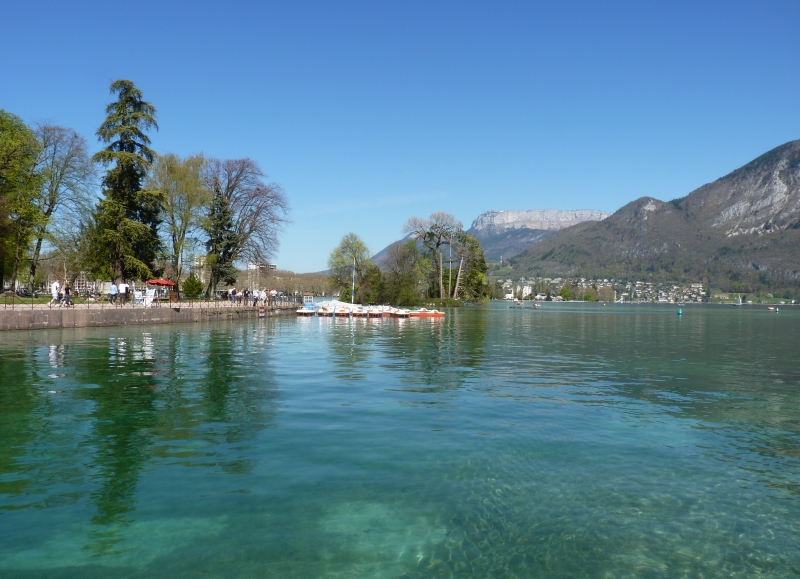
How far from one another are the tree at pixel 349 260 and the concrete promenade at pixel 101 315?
46.6 m

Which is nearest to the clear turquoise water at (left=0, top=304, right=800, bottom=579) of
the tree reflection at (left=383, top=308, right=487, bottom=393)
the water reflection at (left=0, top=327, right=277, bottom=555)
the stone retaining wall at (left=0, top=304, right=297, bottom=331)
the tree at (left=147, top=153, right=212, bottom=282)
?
the water reflection at (left=0, top=327, right=277, bottom=555)

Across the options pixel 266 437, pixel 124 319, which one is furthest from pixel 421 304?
pixel 266 437

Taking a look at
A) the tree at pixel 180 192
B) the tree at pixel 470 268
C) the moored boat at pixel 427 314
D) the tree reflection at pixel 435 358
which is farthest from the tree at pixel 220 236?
the tree at pixel 470 268

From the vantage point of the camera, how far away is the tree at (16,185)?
39.8 m

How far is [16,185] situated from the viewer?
43938mm

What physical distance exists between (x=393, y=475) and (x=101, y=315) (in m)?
35.9

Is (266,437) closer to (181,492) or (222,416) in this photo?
(222,416)

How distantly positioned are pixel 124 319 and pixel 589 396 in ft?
111

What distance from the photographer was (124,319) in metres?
40.6

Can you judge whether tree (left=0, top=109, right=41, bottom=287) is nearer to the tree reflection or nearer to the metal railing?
the metal railing

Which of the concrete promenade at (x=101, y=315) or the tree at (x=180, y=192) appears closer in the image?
the concrete promenade at (x=101, y=315)

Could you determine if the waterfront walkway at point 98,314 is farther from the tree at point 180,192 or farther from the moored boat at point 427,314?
the moored boat at point 427,314

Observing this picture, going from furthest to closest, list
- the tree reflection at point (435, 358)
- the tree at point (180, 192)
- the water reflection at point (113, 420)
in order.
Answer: the tree at point (180, 192) → the tree reflection at point (435, 358) → the water reflection at point (113, 420)

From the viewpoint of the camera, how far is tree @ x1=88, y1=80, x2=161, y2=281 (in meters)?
47.2
